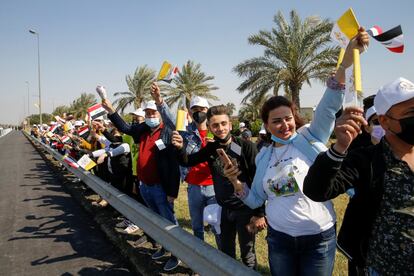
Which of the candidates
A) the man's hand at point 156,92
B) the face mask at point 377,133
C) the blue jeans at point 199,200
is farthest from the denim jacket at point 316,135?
the man's hand at point 156,92

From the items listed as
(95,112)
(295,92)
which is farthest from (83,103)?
(95,112)

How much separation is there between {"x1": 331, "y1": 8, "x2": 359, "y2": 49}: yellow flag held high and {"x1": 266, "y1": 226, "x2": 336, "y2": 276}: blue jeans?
4.16ft

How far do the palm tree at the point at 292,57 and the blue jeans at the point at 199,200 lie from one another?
15351 millimetres

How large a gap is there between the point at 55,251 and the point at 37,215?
244 cm

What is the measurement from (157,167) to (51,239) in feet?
7.60

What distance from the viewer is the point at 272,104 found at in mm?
2516

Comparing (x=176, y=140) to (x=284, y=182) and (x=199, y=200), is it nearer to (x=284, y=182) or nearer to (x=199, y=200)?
(x=199, y=200)

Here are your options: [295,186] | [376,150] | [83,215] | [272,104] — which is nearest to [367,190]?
[376,150]

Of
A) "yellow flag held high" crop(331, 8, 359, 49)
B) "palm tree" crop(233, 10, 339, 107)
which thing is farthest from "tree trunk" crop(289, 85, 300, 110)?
"yellow flag held high" crop(331, 8, 359, 49)

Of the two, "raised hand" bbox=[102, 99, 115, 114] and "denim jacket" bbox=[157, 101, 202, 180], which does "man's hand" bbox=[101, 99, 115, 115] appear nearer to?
"raised hand" bbox=[102, 99, 115, 114]

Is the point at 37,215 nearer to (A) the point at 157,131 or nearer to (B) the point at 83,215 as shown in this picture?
(B) the point at 83,215

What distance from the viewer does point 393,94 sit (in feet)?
5.46

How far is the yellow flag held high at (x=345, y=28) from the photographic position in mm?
1782

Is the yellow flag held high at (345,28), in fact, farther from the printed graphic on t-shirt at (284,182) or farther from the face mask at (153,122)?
the face mask at (153,122)
